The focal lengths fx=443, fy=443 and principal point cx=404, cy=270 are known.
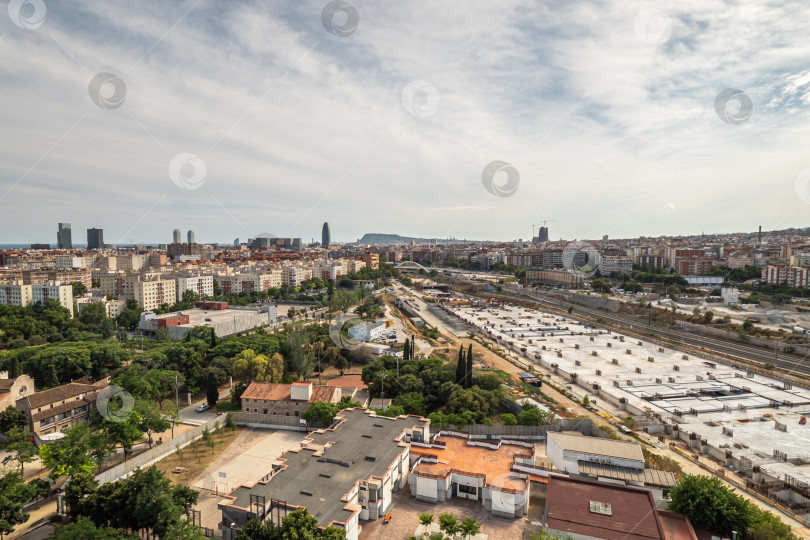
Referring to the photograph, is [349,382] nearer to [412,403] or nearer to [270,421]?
[270,421]

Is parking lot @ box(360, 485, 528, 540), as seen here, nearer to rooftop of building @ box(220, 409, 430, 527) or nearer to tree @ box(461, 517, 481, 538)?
tree @ box(461, 517, 481, 538)

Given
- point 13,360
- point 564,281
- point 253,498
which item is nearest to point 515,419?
point 253,498

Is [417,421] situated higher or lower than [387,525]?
higher

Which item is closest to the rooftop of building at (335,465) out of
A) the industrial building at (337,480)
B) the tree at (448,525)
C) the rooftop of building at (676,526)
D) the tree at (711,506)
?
the industrial building at (337,480)

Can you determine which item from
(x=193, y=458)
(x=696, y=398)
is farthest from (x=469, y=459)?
(x=696, y=398)

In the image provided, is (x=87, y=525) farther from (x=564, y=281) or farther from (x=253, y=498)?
(x=564, y=281)

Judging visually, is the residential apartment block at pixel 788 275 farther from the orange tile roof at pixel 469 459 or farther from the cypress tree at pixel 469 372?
the orange tile roof at pixel 469 459

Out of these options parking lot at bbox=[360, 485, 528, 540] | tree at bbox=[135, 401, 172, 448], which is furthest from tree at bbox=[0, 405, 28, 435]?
parking lot at bbox=[360, 485, 528, 540]
